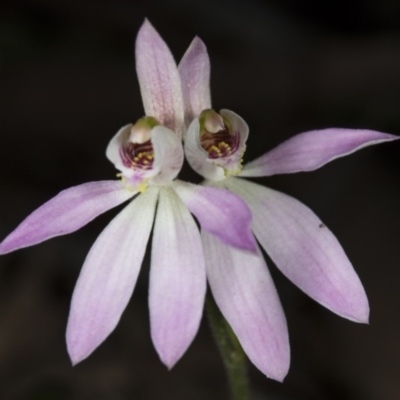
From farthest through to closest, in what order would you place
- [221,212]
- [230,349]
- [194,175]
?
[194,175]
[230,349]
[221,212]

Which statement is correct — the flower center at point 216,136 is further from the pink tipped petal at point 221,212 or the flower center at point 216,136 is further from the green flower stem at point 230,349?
the green flower stem at point 230,349

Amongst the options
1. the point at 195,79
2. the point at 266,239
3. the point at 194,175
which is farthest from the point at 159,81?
the point at 194,175

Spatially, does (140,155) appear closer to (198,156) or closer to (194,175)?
(198,156)

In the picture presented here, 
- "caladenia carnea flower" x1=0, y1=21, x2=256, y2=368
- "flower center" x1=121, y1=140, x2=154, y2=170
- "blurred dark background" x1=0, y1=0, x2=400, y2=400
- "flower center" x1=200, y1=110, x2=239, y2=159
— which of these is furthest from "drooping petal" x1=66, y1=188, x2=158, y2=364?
"blurred dark background" x1=0, y1=0, x2=400, y2=400

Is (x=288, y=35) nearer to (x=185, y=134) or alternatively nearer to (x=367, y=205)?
(x=367, y=205)

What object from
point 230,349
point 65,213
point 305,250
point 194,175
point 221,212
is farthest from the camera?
point 194,175

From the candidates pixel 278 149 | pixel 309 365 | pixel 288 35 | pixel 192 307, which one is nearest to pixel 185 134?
pixel 278 149

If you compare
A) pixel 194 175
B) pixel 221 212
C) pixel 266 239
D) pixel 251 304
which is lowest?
pixel 194 175
